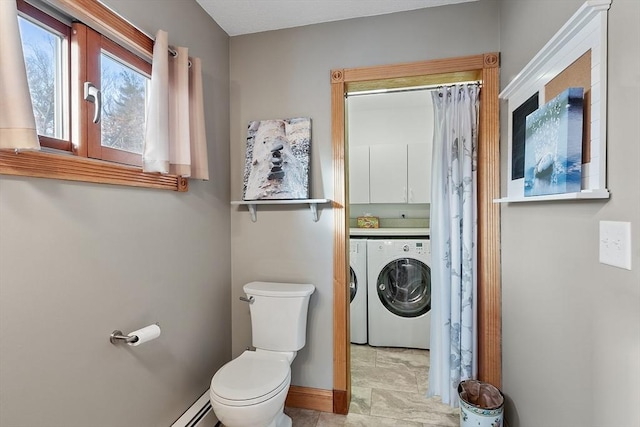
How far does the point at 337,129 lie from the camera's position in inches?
77.9

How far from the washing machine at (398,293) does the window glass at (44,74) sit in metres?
2.42

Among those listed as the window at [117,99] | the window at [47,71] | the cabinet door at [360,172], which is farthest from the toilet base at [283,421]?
the cabinet door at [360,172]

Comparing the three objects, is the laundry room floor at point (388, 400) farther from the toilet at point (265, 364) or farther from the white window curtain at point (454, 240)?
the toilet at point (265, 364)

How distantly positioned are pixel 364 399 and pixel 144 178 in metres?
2.01

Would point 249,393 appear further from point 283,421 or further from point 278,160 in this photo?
point 278,160

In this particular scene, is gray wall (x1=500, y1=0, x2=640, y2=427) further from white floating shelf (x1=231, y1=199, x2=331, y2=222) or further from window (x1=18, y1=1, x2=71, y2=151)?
window (x1=18, y1=1, x2=71, y2=151)

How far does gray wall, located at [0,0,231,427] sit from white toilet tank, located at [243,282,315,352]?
312mm

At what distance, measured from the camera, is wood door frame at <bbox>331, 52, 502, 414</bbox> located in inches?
Answer: 70.1

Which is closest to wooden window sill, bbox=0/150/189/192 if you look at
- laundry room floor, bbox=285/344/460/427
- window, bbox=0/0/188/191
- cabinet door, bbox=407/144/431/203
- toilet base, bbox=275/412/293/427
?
window, bbox=0/0/188/191

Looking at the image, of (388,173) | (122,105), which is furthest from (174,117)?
(388,173)

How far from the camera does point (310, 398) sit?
204 cm

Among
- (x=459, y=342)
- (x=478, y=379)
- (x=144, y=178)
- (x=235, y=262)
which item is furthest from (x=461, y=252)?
(x=144, y=178)

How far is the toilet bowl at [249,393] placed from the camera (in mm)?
1404

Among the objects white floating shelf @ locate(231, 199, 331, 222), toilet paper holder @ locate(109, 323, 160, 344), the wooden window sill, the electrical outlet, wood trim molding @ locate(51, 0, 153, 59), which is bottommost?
toilet paper holder @ locate(109, 323, 160, 344)
